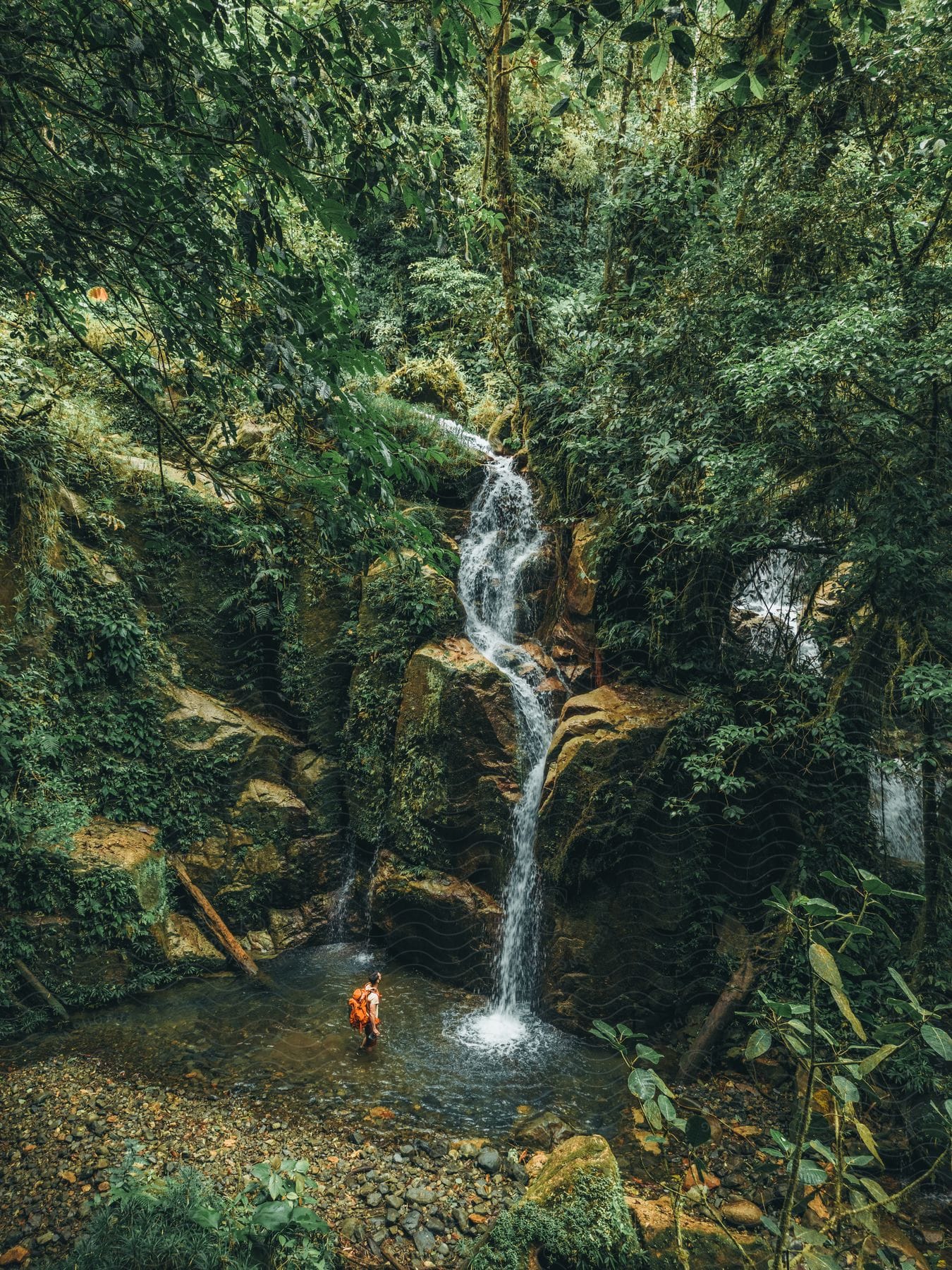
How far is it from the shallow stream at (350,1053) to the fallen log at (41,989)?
0.50 ft

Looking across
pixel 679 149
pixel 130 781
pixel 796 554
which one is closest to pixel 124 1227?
pixel 130 781

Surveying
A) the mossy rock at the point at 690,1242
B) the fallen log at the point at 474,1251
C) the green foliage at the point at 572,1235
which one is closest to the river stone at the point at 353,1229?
the fallen log at the point at 474,1251

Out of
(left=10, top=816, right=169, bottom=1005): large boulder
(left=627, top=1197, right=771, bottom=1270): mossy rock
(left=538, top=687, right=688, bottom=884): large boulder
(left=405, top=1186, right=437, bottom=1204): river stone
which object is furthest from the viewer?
(left=538, top=687, right=688, bottom=884): large boulder

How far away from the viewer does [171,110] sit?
1.92 m

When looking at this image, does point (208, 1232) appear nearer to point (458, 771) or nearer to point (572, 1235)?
point (572, 1235)

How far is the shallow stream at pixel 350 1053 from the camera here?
386cm

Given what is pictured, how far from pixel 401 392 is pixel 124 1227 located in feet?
29.0

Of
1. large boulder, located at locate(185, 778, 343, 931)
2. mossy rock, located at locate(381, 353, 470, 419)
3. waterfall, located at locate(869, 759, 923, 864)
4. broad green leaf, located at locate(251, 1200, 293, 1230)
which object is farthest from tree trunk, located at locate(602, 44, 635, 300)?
broad green leaf, located at locate(251, 1200, 293, 1230)

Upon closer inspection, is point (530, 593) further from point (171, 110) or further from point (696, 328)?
point (171, 110)

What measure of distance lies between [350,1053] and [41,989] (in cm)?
218

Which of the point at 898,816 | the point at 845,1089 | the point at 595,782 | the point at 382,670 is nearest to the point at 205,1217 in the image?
the point at 845,1089

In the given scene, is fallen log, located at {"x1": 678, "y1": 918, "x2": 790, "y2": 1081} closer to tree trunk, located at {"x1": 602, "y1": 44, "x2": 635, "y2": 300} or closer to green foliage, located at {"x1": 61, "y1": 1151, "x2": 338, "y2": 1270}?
green foliage, located at {"x1": 61, "y1": 1151, "x2": 338, "y2": 1270}

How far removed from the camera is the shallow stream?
3.86 meters

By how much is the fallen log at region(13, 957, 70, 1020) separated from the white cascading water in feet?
9.55
